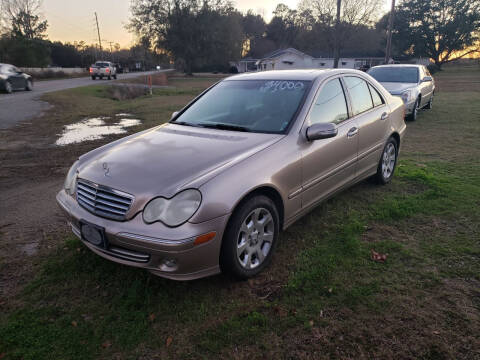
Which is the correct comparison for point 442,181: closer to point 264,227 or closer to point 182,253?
point 264,227

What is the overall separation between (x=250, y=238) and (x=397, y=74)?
10.2 m

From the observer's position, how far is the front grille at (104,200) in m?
2.62

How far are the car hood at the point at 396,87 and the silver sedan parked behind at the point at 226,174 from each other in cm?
620

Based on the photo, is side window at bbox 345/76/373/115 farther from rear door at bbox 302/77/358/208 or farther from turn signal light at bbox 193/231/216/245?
turn signal light at bbox 193/231/216/245

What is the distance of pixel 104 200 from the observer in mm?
2740

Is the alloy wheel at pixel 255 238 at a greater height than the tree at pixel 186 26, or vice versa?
the tree at pixel 186 26

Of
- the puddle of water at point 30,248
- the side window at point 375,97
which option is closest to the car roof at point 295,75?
the side window at point 375,97

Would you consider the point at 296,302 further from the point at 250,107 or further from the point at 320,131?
the point at 250,107

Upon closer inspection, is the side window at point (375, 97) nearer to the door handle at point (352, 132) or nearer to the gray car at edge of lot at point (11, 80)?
the door handle at point (352, 132)

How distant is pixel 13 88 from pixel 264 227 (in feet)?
70.2

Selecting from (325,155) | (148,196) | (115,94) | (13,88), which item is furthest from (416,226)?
(13,88)

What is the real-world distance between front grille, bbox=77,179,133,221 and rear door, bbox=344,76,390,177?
2.87 m

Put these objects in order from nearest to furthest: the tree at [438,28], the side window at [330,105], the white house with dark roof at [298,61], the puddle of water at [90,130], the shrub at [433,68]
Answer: the side window at [330,105] < the puddle of water at [90,130] < the shrub at [433,68] < the tree at [438,28] < the white house with dark roof at [298,61]

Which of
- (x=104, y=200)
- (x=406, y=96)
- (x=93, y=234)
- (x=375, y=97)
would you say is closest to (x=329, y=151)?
(x=375, y=97)
